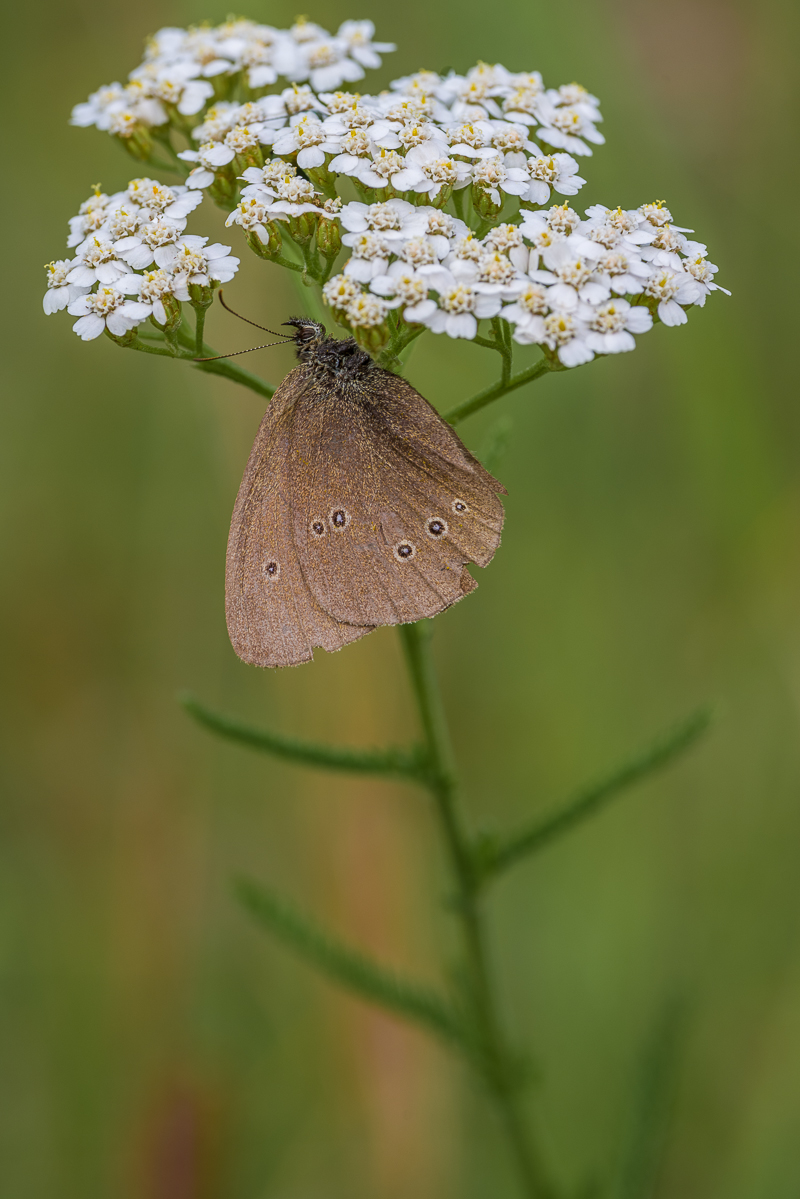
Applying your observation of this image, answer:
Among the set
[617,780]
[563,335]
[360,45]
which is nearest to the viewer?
[563,335]

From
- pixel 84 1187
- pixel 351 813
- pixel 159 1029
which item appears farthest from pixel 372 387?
pixel 84 1187

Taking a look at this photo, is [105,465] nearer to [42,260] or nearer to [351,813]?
[42,260]

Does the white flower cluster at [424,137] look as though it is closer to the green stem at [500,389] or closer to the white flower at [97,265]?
the white flower at [97,265]

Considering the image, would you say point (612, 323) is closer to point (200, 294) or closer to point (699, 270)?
point (699, 270)

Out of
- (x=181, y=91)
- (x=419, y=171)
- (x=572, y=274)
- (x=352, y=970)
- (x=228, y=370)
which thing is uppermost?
(x=181, y=91)

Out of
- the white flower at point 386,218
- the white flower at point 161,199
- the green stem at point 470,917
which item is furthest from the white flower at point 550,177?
the green stem at point 470,917

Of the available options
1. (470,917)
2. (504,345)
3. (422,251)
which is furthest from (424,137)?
(470,917)
